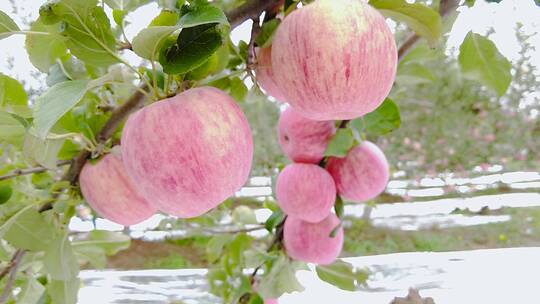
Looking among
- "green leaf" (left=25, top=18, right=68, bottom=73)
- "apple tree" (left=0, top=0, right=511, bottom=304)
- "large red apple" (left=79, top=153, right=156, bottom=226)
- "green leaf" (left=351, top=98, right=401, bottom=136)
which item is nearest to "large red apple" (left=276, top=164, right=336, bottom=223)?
"apple tree" (left=0, top=0, right=511, bottom=304)

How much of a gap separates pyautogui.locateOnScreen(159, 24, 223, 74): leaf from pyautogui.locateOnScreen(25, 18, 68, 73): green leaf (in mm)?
189

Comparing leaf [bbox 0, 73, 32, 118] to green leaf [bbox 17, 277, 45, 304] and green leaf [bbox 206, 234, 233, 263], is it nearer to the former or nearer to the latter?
green leaf [bbox 17, 277, 45, 304]

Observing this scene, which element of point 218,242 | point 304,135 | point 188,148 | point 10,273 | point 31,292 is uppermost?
point 188,148

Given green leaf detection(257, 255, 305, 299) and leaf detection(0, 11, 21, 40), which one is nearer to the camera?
leaf detection(0, 11, 21, 40)

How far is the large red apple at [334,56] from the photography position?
296 mm

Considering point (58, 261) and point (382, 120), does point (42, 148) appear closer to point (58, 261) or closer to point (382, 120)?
point (58, 261)

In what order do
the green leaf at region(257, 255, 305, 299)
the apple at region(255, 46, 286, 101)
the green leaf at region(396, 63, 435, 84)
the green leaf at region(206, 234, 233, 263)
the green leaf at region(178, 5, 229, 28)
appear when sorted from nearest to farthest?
the green leaf at region(178, 5, 229, 28)
the apple at region(255, 46, 286, 101)
the green leaf at region(396, 63, 435, 84)
the green leaf at region(257, 255, 305, 299)
the green leaf at region(206, 234, 233, 263)

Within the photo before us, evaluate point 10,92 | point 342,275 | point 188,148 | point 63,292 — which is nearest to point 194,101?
point 188,148

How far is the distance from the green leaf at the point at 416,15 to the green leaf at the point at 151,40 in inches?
6.6

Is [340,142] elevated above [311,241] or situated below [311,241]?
above

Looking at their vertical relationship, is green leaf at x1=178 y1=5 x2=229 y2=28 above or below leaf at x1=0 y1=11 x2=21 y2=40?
above

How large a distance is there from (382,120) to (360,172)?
0.11 metres

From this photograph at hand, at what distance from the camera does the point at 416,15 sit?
0.36 metres

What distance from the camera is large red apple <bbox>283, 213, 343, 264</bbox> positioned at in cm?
69
